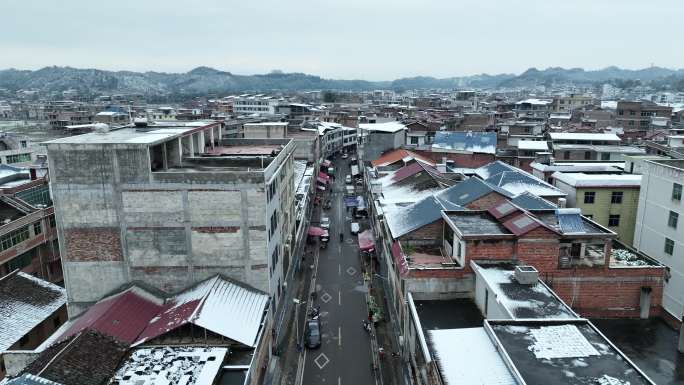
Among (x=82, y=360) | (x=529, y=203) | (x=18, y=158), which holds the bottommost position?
(x=82, y=360)

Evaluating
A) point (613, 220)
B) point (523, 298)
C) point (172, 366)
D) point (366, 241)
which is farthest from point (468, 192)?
point (172, 366)

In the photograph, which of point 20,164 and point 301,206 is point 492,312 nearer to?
point 301,206

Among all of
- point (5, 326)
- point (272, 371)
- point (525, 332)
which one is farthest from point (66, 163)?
point (525, 332)

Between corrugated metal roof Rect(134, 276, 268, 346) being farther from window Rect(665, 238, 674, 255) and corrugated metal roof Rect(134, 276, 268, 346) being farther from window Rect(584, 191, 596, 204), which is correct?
window Rect(665, 238, 674, 255)

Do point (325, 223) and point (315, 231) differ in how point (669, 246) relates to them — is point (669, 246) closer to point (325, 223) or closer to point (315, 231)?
point (315, 231)

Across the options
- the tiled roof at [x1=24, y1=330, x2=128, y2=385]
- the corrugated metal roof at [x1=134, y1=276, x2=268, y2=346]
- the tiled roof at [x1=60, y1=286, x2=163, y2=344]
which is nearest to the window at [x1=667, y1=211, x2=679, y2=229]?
the corrugated metal roof at [x1=134, y1=276, x2=268, y2=346]
